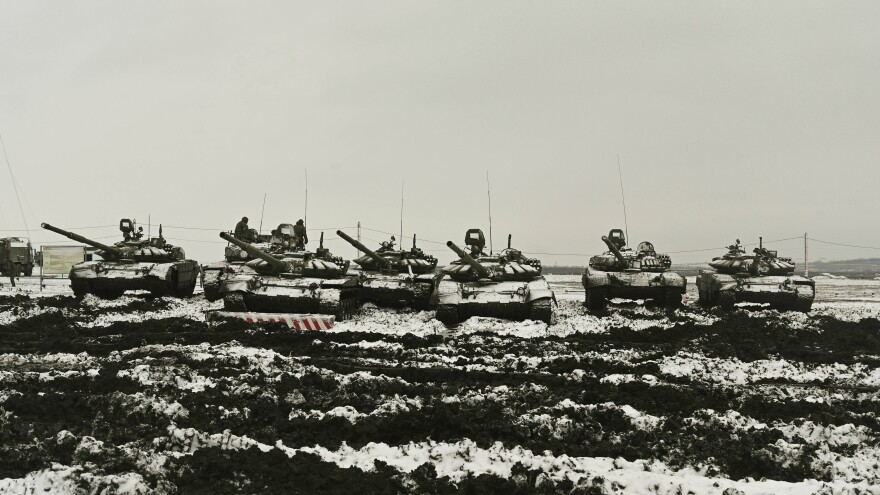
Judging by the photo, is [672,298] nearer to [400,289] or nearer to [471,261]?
[471,261]

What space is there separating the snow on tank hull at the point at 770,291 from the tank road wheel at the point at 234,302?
12.2 meters

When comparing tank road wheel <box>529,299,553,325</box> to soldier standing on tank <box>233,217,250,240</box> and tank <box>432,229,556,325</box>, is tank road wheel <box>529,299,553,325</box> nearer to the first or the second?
tank <box>432,229,556,325</box>

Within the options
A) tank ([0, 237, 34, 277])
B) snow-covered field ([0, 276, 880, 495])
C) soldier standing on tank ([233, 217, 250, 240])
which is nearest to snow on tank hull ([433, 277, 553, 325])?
snow-covered field ([0, 276, 880, 495])

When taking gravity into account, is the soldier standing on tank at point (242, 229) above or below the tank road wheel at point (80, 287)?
above

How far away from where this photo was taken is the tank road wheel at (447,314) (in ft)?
49.8

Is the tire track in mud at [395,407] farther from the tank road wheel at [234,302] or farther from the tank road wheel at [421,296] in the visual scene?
the tank road wheel at [421,296]

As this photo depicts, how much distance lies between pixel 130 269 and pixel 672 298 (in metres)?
14.8

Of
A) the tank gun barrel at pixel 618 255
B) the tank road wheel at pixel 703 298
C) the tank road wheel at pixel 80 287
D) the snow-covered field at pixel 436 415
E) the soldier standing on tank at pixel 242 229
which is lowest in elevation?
the tank road wheel at pixel 703 298

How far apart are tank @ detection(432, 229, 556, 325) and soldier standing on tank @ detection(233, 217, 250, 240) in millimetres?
8763

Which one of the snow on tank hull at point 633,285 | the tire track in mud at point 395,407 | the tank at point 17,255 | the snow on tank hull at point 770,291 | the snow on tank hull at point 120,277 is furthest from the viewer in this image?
the tank at point 17,255

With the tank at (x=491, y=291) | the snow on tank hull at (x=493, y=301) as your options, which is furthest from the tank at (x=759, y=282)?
the snow on tank hull at (x=493, y=301)

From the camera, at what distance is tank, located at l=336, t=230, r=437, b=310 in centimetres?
1819

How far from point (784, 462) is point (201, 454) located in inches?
170

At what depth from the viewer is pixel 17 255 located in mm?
36938
